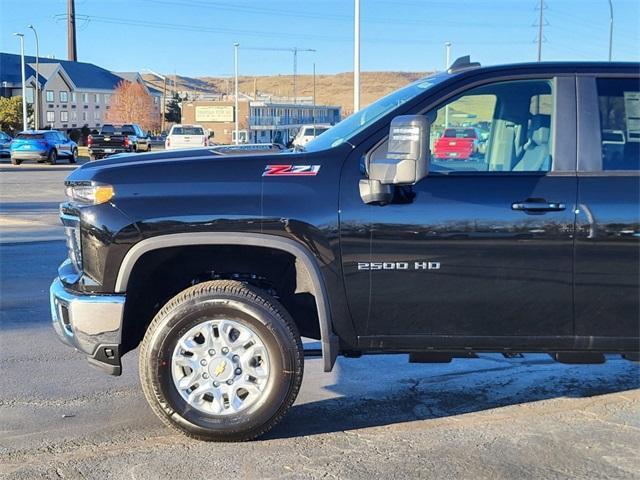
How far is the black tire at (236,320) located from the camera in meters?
4.02

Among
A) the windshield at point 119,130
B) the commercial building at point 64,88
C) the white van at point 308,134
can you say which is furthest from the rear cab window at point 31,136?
the commercial building at point 64,88

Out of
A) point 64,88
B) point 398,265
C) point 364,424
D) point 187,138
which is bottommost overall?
point 364,424

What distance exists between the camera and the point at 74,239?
4.22m

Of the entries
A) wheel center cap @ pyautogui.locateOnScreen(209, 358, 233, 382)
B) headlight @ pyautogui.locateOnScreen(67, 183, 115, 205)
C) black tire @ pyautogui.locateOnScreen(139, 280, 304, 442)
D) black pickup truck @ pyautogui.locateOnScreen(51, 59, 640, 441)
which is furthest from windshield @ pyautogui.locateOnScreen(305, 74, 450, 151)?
wheel center cap @ pyautogui.locateOnScreen(209, 358, 233, 382)

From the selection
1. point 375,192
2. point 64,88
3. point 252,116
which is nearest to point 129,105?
point 64,88

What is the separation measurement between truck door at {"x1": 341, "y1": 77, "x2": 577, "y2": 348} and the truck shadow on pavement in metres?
0.69

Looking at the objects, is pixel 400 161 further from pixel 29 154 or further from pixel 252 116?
pixel 252 116

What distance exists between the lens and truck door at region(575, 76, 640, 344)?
13.1ft

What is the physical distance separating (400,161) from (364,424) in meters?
1.64

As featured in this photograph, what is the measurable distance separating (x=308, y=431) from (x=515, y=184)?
1.84 metres

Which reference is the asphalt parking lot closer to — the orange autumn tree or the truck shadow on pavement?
the truck shadow on pavement

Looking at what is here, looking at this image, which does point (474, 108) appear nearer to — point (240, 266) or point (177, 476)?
point (240, 266)

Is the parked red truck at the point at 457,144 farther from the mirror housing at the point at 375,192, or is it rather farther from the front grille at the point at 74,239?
the front grille at the point at 74,239

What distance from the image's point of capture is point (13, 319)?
676 cm
